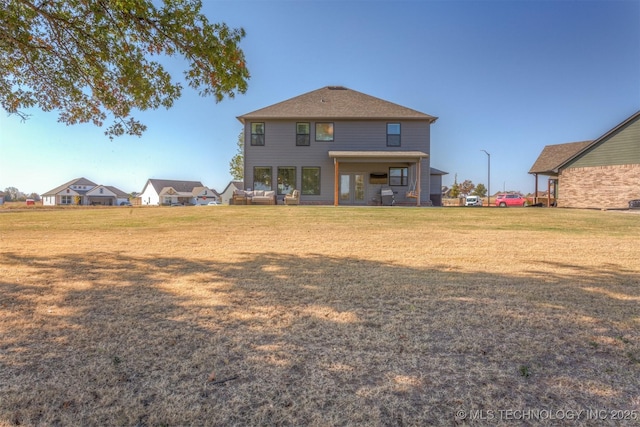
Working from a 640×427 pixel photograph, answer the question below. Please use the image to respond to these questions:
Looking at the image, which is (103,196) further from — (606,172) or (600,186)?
(606,172)

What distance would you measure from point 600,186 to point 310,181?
1975 cm

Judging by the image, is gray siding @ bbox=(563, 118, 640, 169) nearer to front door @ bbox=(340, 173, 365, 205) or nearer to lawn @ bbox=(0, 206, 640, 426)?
front door @ bbox=(340, 173, 365, 205)

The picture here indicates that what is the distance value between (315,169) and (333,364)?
Result: 1943 cm

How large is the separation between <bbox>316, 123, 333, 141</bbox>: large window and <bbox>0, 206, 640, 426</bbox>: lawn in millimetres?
16274

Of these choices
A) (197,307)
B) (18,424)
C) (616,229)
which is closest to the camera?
(18,424)

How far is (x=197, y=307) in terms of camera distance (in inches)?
137

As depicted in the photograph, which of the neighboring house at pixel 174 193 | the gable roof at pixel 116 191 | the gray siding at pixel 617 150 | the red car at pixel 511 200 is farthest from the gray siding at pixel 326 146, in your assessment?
the gable roof at pixel 116 191

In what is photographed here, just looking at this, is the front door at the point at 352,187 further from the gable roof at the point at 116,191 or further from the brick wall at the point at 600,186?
the gable roof at the point at 116,191

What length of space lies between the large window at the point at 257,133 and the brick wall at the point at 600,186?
73.1 feet

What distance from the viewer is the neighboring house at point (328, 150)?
21.3 metres

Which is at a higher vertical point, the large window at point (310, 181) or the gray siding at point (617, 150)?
the gray siding at point (617, 150)

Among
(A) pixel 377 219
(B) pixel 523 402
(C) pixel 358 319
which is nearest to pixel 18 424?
(C) pixel 358 319

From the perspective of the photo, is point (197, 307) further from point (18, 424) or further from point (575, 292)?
point (575, 292)

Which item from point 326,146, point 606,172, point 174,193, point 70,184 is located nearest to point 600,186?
point 606,172
